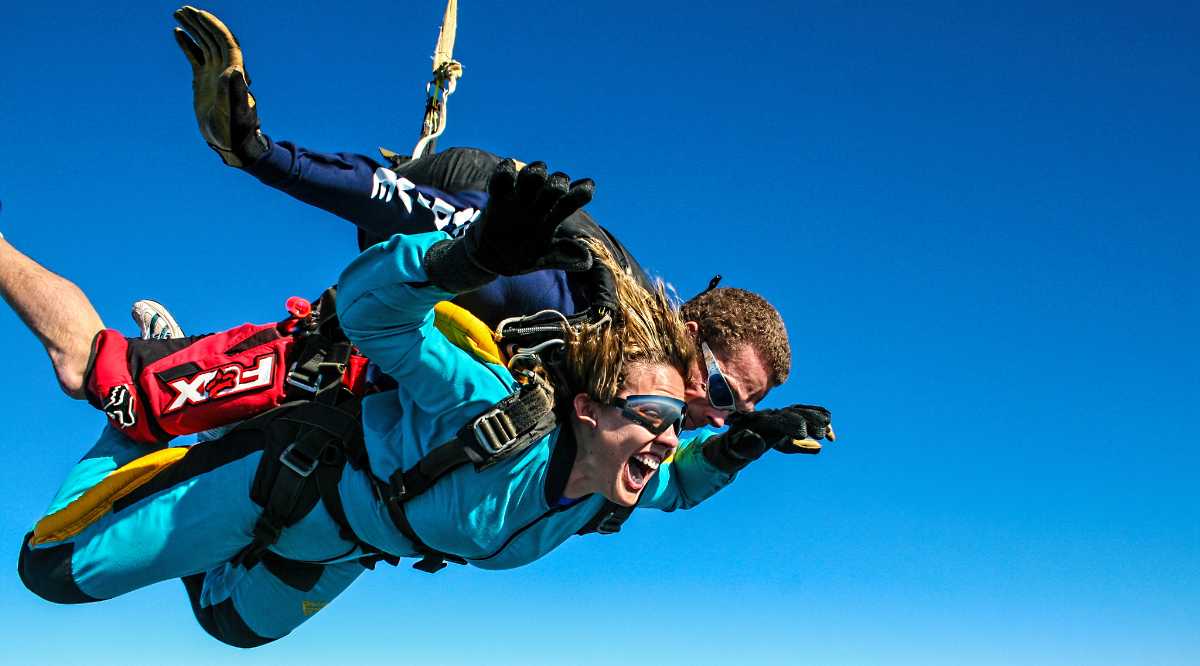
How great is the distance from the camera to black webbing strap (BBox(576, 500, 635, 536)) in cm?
381

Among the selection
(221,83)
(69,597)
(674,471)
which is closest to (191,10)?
(221,83)

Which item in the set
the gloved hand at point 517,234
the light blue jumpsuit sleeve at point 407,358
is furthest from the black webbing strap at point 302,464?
the gloved hand at point 517,234

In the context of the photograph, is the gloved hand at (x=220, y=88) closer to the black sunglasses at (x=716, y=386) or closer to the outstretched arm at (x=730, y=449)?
the black sunglasses at (x=716, y=386)

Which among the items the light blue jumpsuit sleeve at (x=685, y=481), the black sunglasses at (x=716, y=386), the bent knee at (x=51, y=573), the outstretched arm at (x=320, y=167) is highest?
the outstretched arm at (x=320, y=167)

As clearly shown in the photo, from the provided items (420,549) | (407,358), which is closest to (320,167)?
(407,358)

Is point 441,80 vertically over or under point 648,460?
over

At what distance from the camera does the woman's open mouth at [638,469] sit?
3402 millimetres

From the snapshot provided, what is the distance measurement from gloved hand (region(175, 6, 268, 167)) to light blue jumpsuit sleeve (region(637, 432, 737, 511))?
6.36 ft

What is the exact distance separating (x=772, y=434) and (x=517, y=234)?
6.26 feet

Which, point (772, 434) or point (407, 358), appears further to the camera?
point (772, 434)

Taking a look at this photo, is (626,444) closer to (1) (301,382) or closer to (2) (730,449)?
(2) (730,449)

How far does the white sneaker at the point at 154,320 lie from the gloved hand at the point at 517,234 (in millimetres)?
2169

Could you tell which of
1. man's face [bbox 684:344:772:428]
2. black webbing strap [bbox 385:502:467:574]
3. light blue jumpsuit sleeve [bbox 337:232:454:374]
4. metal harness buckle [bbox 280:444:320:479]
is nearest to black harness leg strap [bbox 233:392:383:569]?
metal harness buckle [bbox 280:444:320:479]

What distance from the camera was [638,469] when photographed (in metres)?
3.44
